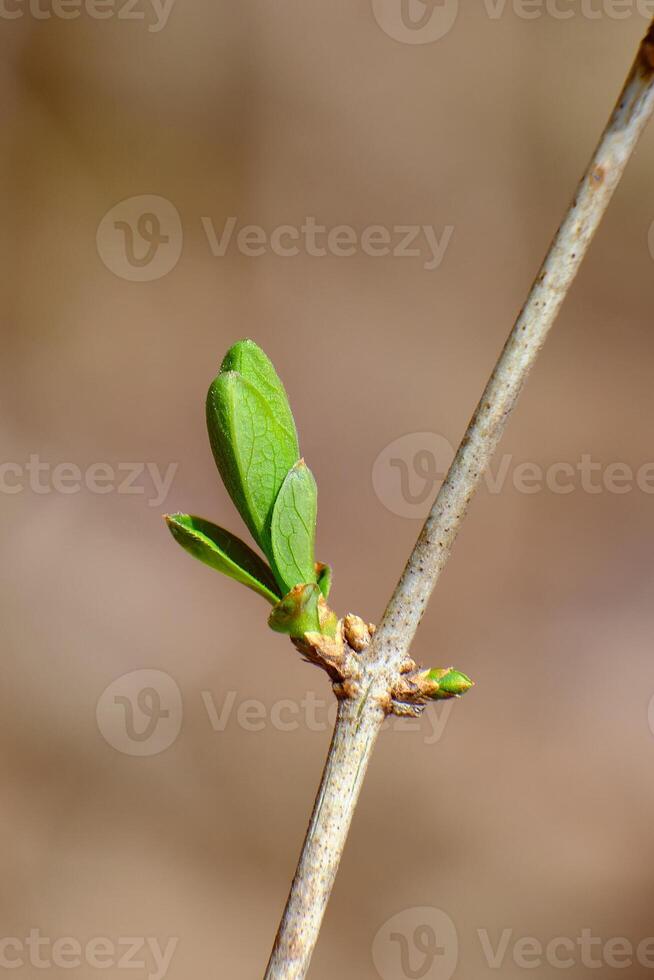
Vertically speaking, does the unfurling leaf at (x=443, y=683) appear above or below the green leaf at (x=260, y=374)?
below

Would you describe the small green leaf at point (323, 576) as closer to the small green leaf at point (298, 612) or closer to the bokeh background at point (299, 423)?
the small green leaf at point (298, 612)

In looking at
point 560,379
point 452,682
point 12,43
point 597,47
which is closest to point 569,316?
point 560,379

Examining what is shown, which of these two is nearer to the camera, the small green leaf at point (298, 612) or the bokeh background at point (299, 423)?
the small green leaf at point (298, 612)

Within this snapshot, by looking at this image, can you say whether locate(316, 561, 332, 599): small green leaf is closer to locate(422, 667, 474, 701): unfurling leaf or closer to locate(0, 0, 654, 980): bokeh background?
locate(422, 667, 474, 701): unfurling leaf

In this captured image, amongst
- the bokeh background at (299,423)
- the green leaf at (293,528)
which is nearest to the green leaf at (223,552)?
the green leaf at (293,528)

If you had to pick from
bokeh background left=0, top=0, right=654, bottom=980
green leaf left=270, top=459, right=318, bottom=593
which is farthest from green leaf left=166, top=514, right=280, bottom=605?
bokeh background left=0, top=0, right=654, bottom=980

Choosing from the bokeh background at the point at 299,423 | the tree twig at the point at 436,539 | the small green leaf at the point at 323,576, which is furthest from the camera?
the bokeh background at the point at 299,423
